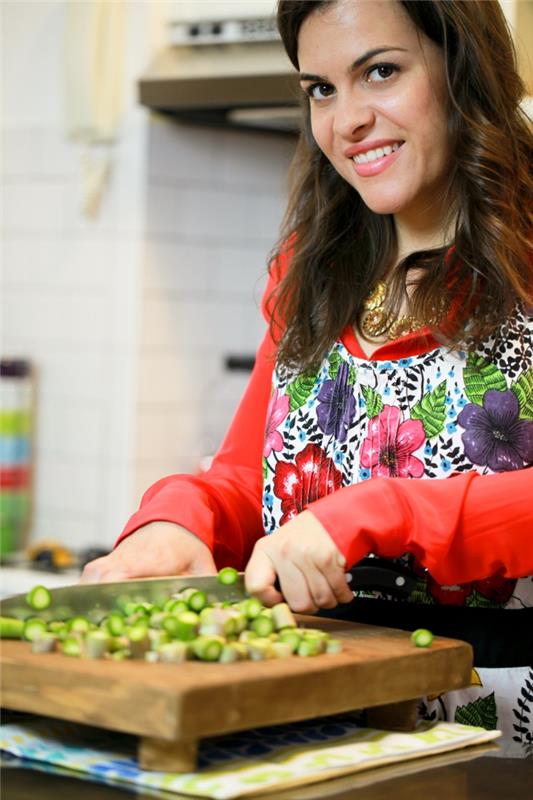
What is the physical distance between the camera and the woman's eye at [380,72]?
4.84ft

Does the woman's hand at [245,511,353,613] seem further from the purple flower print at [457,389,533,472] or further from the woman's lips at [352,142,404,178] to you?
the woman's lips at [352,142,404,178]

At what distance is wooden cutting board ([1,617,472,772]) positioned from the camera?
40.4 inches

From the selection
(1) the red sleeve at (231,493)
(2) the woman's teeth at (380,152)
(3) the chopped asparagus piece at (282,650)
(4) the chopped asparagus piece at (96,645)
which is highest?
(2) the woman's teeth at (380,152)

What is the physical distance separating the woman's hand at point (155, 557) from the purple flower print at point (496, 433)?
1.03 feet

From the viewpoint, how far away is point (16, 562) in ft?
11.9

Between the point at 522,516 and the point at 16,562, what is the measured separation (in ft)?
8.02

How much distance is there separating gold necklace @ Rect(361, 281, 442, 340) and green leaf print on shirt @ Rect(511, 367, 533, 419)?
11cm

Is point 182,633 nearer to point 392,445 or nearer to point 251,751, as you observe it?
point 251,751

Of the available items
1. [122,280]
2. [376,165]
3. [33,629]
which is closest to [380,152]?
[376,165]

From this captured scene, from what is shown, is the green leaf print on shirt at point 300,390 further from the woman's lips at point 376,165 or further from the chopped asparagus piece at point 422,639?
the chopped asparagus piece at point 422,639

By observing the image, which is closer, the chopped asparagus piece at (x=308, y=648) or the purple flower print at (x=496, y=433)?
the chopped asparagus piece at (x=308, y=648)

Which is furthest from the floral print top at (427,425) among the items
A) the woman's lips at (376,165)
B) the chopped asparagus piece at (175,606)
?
the chopped asparagus piece at (175,606)

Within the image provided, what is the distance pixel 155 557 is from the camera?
4.88 feet

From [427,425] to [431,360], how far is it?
0.07 metres
